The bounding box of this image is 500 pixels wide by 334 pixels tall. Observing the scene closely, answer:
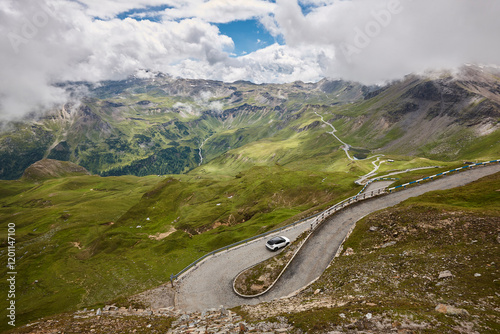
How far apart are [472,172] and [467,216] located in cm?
4137

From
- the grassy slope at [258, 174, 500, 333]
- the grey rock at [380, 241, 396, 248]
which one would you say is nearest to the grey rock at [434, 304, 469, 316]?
the grassy slope at [258, 174, 500, 333]

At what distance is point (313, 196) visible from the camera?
90.0 meters

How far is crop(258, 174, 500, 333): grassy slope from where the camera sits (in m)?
14.9

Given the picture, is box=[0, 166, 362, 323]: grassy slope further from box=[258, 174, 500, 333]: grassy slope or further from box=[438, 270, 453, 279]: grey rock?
box=[438, 270, 453, 279]: grey rock

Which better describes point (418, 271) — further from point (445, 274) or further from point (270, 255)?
point (270, 255)

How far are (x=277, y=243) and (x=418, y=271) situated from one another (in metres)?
22.4

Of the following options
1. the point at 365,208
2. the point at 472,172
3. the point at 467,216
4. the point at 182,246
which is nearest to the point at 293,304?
the point at 467,216

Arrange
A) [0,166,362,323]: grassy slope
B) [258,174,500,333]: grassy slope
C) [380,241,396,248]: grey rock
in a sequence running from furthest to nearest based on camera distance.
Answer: [0,166,362,323]: grassy slope < [380,241,396,248]: grey rock < [258,174,500,333]: grassy slope

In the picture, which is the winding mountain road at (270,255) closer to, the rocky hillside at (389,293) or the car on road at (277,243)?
the car on road at (277,243)

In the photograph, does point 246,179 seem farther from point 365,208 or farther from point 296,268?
point 296,268

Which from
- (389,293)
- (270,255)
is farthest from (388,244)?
(270,255)

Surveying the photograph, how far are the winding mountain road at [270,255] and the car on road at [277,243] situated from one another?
53.7 inches

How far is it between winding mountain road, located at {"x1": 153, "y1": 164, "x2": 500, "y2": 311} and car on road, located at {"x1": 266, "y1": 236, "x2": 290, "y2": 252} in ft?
4.48

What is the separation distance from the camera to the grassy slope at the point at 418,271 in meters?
14.9
